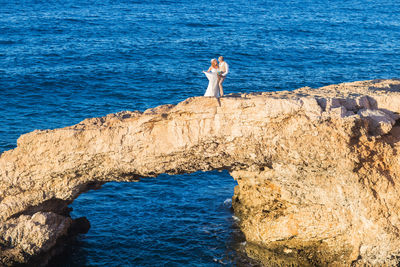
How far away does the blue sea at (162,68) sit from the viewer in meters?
21.7

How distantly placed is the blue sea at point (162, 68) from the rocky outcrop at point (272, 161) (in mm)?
2488

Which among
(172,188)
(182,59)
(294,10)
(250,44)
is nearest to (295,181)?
(172,188)

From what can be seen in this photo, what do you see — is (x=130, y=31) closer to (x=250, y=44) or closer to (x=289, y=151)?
(x=250, y=44)

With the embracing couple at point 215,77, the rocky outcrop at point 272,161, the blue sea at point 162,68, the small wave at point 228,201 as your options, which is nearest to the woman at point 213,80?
the embracing couple at point 215,77

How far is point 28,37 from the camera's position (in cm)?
5275

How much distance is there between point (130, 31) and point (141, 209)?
119 feet

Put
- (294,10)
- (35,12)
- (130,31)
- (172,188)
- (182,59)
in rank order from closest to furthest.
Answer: (172,188), (182,59), (130,31), (35,12), (294,10)

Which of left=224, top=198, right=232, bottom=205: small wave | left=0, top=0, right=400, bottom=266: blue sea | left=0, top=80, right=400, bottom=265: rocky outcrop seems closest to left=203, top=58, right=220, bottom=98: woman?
left=0, top=80, right=400, bottom=265: rocky outcrop

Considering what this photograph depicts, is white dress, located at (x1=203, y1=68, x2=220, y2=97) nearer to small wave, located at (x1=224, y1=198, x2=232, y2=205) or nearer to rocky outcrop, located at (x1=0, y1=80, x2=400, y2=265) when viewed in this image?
rocky outcrop, located at (x1=0, y1=80, x2=400, y2=265)

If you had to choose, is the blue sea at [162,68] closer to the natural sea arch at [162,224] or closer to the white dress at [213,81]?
the natural sea arch at [162,224]

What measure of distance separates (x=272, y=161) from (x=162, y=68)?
31679 millimetres

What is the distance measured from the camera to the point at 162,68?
153 feet

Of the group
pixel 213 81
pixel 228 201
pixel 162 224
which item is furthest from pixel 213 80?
pixel 228 201

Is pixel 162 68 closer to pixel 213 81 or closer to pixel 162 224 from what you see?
pixel 162 224
